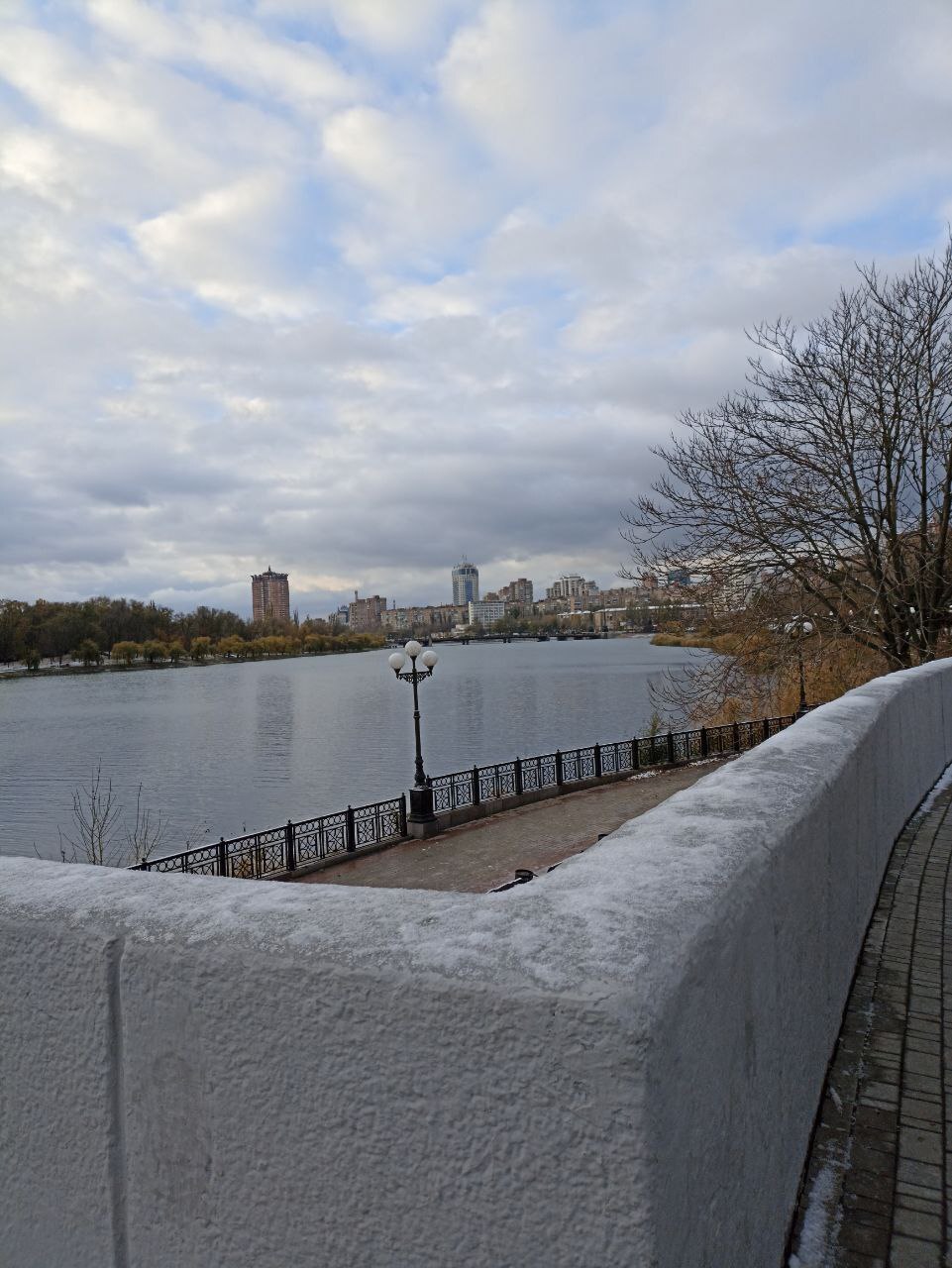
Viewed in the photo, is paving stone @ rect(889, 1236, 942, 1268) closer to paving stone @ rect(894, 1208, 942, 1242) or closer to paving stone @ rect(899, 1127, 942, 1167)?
paving stone @ rect(894, 1208, 942, 1242)

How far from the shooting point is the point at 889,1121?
2.76 meters

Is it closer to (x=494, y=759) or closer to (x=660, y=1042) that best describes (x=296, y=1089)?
(x=660, y=1042)

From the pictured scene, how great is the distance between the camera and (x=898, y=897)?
16.8 feet

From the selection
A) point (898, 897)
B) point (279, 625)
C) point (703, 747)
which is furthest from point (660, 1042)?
point (279, 625)

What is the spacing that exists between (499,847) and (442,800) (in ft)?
14.9

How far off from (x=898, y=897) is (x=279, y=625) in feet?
541

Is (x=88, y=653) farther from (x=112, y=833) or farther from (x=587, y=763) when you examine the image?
(x=587, y=763)

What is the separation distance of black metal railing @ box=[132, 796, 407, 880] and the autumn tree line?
106m

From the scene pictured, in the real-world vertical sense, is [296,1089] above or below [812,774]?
below

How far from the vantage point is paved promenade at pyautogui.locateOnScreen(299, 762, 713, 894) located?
1381 centimetres

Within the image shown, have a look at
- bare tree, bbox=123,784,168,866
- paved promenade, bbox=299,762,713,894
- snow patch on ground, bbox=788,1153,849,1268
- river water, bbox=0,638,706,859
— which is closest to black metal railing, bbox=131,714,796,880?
paved promenade, bbox=299,762,713,894

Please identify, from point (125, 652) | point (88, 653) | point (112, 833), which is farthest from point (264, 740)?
point (125, 652)

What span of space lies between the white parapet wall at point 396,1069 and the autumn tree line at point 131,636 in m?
121

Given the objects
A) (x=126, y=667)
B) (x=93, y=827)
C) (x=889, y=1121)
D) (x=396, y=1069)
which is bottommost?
(x=93, y=827)
